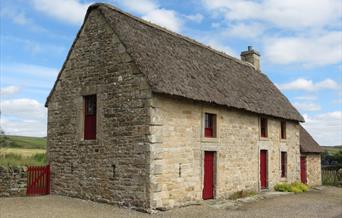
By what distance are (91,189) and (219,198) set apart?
4669mm

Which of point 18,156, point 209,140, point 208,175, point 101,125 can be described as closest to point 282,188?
point 208,175

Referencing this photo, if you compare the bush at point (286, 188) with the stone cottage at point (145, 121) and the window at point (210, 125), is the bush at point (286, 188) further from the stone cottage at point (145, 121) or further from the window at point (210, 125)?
the window at point (210, 125)

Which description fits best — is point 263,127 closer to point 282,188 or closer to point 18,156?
point 282,188

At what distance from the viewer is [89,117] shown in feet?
47.1

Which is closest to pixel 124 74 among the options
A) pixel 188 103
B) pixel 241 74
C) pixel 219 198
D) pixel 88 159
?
pixel 188 103

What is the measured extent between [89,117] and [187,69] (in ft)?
13.0

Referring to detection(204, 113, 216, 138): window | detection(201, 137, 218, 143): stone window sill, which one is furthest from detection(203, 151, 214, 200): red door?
detection(204, 113, 216, 138): window

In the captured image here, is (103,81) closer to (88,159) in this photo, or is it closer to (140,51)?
(140,51)

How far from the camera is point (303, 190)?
66.1 feet

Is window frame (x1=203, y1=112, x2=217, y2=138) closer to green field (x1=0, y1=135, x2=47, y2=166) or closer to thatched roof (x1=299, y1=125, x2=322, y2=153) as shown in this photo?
green field (x1=0, y1=135, x2=47, y2=166)

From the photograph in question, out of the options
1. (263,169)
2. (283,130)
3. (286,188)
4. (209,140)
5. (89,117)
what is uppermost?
(89,117)

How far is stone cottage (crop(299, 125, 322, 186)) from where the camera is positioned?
23.5 metres

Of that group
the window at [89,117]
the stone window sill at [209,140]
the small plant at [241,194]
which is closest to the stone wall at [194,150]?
the stone window sill at [209,140]

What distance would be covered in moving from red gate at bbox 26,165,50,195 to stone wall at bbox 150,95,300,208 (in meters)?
5.50
